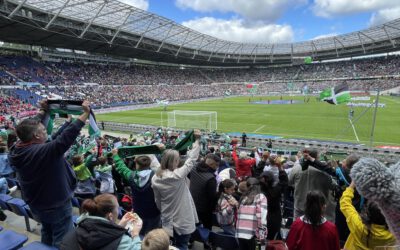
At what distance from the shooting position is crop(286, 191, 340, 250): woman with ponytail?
3.10m

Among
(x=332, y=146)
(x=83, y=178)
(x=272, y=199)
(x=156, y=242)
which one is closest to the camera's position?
(x=156, y=242)

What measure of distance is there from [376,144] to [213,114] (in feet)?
60.1

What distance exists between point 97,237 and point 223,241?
2564 mm

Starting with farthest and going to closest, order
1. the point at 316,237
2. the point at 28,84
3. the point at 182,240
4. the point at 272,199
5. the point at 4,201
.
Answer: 1. the point at 28,84
2. the point at 4,201
3. the point at 272,199
4. the point at 182,240
5. the point at 316,237

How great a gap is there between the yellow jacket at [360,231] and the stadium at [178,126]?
1.0 inches

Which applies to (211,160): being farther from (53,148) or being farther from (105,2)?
(105,2)

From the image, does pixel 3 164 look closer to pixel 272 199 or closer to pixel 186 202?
pixel 186 202

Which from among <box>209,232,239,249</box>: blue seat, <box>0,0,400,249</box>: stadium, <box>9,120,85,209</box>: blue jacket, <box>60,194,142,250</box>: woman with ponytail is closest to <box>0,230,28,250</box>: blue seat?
<box>0,0,400,249</box>: stadium

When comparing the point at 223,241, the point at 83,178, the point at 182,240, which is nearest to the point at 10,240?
the point at 83,178

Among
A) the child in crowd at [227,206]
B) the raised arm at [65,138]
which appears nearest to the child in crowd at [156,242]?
the raised arm at [65,138]

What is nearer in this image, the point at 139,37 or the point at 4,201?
the point at 4,201

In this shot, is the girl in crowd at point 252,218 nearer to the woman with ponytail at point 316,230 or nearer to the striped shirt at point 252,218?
the striped shirt at point 252,218

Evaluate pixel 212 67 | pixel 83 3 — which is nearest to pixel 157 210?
pixel 83 3

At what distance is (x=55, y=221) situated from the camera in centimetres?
357
